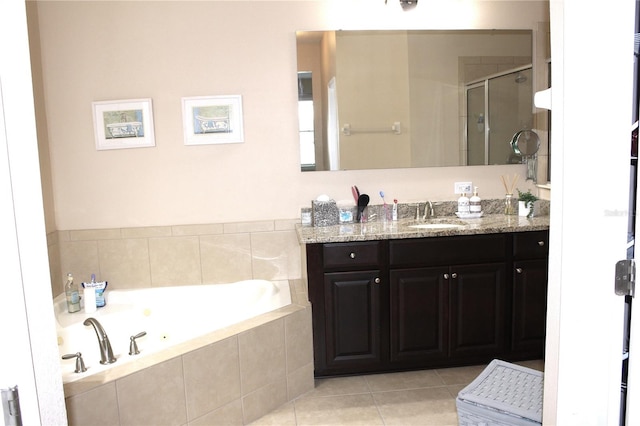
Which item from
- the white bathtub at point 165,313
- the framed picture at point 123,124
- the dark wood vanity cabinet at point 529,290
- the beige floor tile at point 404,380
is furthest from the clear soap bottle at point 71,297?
the dark wood vanity cabinet at point 529,290

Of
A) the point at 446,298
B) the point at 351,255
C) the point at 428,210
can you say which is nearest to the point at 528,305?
the point at 446,298

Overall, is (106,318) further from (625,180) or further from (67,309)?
(625,180)

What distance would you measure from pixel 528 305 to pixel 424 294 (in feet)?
2.19

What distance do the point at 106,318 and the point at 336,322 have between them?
4.45ft

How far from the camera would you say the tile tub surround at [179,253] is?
344 centimetres

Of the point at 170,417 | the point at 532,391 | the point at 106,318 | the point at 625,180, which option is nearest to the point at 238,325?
the point at 170,417

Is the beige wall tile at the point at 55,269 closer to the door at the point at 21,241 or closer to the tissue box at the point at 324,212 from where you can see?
the tissue box at the point at 324,212

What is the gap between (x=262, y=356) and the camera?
273 centimetres

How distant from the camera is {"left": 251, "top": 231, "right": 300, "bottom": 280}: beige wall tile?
3.52 meters

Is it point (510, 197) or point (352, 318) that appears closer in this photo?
point (352, 318)

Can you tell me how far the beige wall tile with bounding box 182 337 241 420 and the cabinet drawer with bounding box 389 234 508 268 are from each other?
1.07 m

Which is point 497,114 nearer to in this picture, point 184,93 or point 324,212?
point 324,212

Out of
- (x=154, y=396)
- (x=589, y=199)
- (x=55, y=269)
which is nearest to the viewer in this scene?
(x=589, y=199)

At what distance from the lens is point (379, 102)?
11.4 ft
